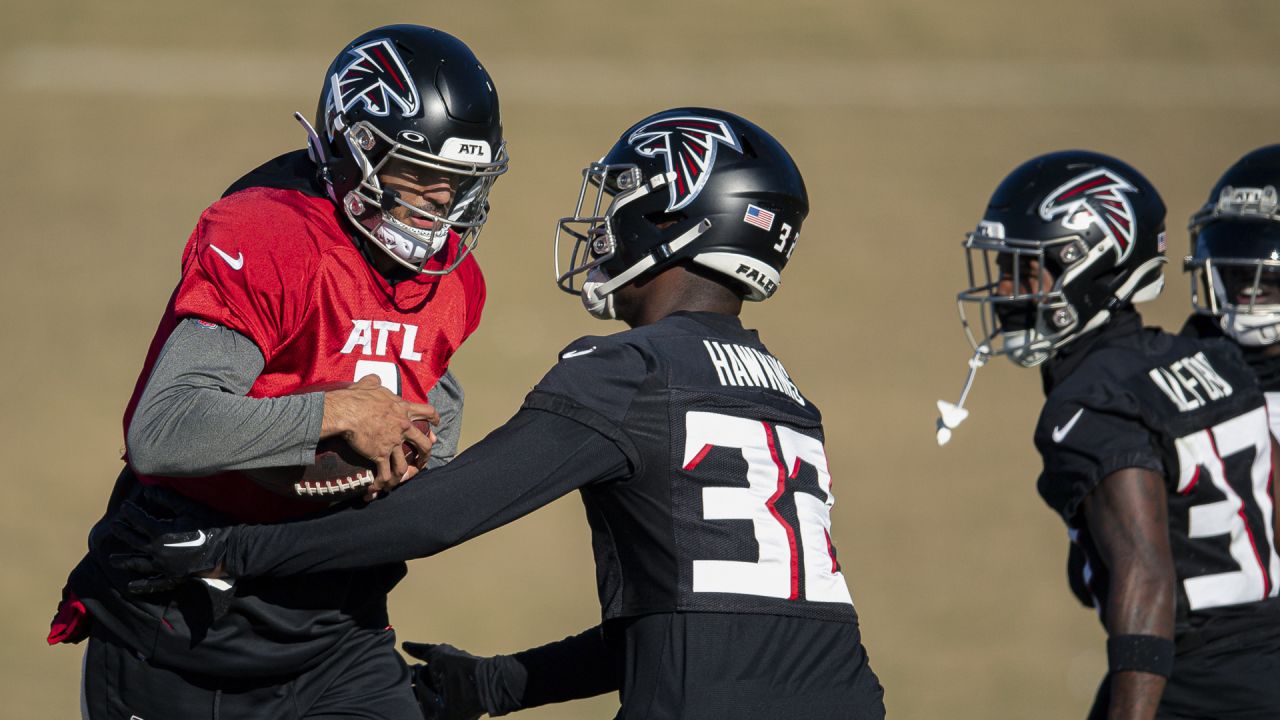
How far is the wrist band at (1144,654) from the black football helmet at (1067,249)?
1.12 metres

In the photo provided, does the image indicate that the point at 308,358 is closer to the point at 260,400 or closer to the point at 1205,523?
the point at 260,400

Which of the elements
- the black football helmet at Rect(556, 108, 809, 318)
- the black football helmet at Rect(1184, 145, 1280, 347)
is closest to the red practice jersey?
the black football helmet at Rect(556, 108, 809, 318)

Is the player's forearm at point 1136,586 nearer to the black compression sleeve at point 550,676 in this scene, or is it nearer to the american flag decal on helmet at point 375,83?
the black compression sleeve at point 550,676

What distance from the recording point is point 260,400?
3.06 meters

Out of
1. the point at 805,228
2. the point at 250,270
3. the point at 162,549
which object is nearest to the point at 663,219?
the point at 250,270

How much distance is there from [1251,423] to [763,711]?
2029 millimetres

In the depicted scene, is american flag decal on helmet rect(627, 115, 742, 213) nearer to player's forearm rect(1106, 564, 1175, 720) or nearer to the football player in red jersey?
the football player in red jersey

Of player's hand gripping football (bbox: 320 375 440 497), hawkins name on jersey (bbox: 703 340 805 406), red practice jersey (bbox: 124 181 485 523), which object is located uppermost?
red practice jersey (bbox: 124 181 485 523)

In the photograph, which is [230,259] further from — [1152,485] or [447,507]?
[1152,485]

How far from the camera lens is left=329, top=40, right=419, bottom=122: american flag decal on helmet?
356 centimetres

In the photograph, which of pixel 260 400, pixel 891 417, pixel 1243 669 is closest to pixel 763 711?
pixel 260 400

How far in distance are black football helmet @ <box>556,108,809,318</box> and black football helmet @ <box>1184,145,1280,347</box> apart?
2.15 metres

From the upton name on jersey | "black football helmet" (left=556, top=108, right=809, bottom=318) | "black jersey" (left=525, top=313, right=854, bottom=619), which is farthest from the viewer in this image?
the upton name on jersey

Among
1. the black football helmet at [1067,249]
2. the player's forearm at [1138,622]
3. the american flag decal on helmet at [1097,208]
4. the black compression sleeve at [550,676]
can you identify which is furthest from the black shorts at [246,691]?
the american flag decal on helmet at [1097,208]
